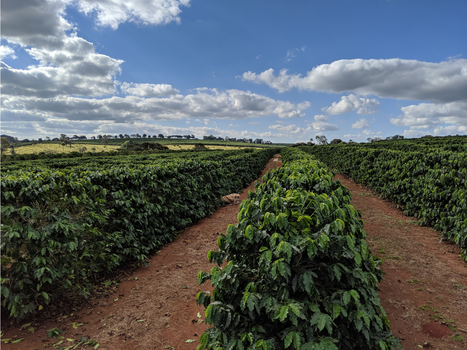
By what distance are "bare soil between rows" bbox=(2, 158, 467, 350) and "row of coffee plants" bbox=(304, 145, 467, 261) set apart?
2.31ft

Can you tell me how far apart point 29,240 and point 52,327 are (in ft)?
4.58

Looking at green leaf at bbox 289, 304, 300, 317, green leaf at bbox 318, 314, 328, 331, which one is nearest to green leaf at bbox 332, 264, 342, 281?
green leaf at bbox 318, 314, 328, 331

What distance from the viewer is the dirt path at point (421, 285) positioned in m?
3.67

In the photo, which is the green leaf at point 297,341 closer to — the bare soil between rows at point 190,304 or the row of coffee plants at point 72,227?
the bare soil between rows at point 190,304

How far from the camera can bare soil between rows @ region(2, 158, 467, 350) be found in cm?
362

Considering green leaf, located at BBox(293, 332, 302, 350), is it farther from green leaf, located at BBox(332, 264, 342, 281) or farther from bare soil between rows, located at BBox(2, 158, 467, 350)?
bare soil between rows, located at BBox(2, 158, 467, 350)

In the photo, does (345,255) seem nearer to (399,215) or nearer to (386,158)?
(399,215)

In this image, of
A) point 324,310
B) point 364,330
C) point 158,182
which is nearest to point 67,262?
point 158,182

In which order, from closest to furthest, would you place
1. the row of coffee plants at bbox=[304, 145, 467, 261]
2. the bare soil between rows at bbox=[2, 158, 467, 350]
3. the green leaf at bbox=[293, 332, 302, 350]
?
the green leaf at bbox=[293, 332, 302, 350] → the bare soil between rows at bbox=[2, 158, 467, 350] → the row of coffee plants at bbox=[304, 145, 467, 261]

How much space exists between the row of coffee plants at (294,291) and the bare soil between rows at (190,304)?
173 centimetres

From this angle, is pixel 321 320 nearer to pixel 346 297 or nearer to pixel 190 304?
pixel 346 297

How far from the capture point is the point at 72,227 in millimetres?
4195

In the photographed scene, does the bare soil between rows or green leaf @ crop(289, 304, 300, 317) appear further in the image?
the bare soil between rows

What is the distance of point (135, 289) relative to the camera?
499 centimetres
